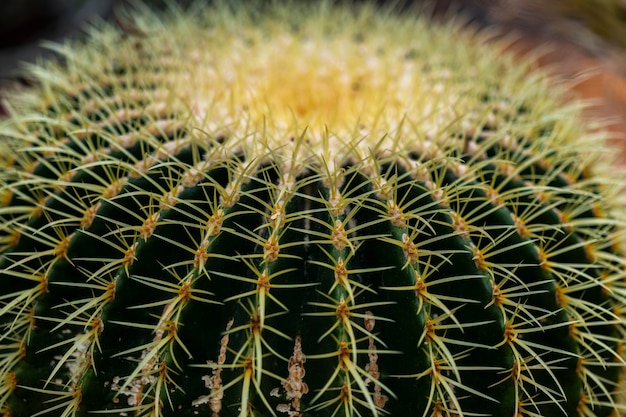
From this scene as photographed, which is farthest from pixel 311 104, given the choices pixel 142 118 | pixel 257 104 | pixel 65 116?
pixel 65 116

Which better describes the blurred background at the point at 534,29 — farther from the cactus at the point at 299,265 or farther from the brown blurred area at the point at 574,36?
the cactus at the point at 299,265

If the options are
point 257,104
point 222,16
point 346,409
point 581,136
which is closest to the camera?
point 346,409

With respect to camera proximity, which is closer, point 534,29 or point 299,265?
point 299,265

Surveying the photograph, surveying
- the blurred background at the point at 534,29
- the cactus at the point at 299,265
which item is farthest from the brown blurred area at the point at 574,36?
the cactus at the point at 299,265

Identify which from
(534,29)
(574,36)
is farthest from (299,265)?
(534,29)

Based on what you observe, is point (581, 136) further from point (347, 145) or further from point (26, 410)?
point (26, 410)

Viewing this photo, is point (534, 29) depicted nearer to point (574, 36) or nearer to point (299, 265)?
point (574, 36)
